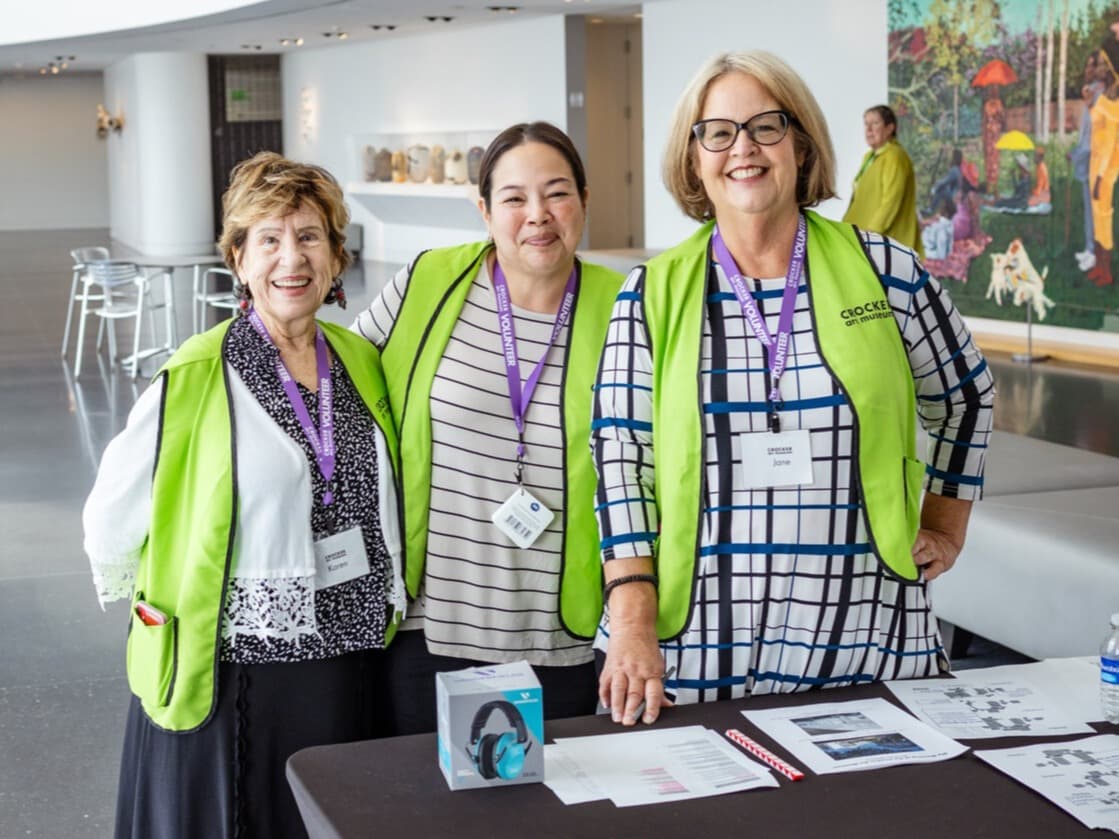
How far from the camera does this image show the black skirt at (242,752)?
8.46 ft

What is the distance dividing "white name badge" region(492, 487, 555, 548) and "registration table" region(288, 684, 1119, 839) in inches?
28.0

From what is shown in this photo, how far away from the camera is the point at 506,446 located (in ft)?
9.03


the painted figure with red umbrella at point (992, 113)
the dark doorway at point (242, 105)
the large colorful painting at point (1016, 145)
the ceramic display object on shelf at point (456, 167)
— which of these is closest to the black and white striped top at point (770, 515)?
the large colorful painting at point (1016, 145)

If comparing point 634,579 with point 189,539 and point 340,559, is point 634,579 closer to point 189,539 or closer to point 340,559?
point 340,559

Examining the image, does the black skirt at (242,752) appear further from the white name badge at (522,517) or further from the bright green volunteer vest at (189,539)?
the white name badge at (522,517)

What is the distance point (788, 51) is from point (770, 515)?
46.2 feet

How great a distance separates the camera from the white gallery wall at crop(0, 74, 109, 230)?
38.0 m

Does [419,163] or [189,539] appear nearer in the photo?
[189,539]

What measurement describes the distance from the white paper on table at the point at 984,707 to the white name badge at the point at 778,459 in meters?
0.39

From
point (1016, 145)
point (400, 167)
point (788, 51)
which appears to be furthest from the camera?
point (400, 167)

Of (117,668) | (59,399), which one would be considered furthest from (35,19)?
(117,668)

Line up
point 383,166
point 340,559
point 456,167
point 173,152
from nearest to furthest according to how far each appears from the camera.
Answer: point 340,559, point 456,167, point 383,166, point 173,152

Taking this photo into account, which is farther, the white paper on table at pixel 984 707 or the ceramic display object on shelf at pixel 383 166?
the ceramic display object on shelf at pixel 383 166

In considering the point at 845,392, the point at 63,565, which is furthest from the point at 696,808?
the point at 63,565
